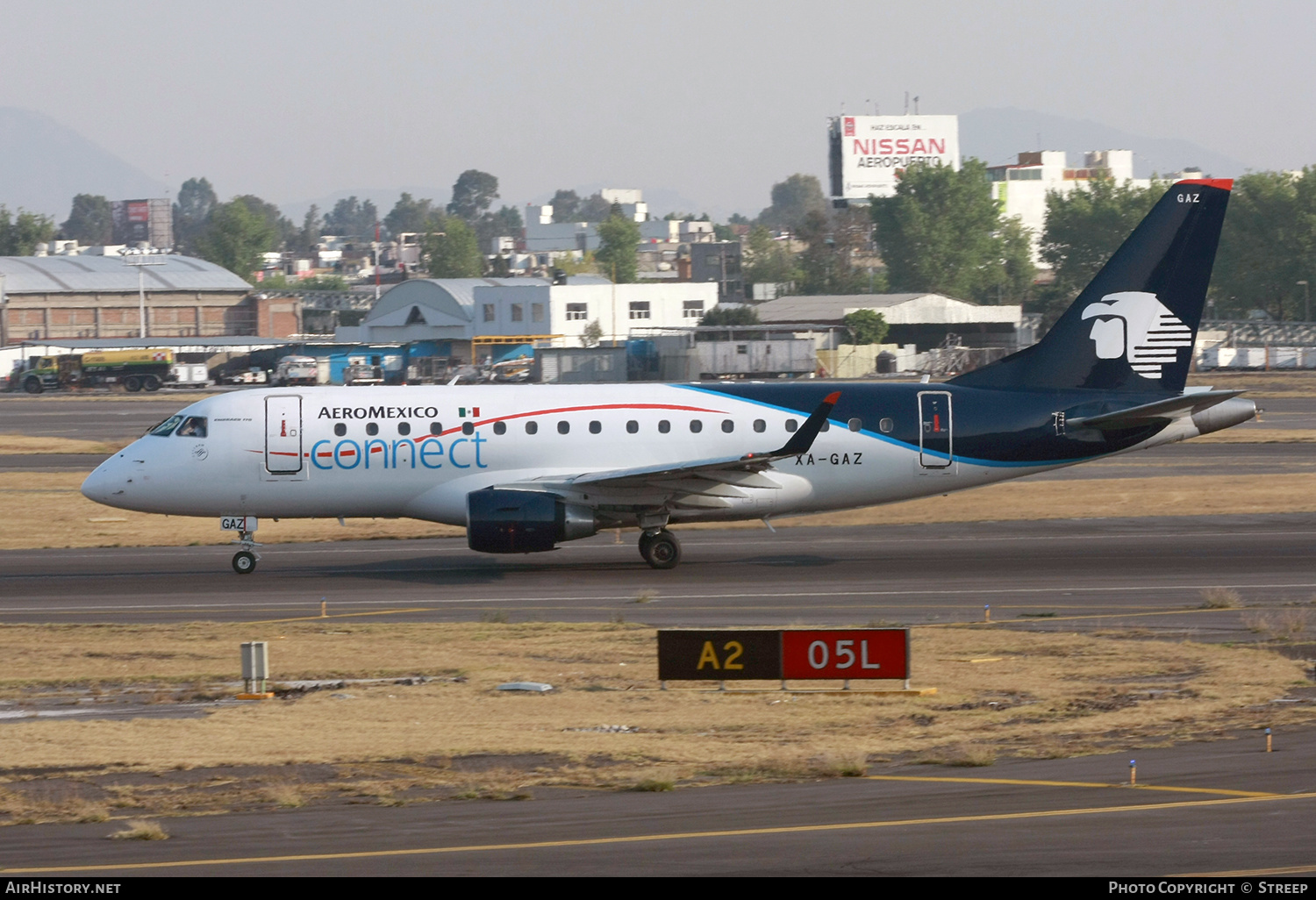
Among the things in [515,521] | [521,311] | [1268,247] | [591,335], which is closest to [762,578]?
[515,521]

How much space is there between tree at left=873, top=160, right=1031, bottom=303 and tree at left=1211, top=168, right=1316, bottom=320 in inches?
1260

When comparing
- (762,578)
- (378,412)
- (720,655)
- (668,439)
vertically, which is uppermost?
(378,412)

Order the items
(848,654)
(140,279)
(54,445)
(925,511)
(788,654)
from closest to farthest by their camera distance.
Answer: (848,654)
(788,654)
(925,511)
(54,445)
(140,279)

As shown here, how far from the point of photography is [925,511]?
1735 inches

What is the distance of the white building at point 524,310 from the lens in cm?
13425

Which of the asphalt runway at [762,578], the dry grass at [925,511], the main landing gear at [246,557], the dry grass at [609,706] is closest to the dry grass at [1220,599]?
the asphalt runway at [762,578]

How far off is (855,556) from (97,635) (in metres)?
17.5

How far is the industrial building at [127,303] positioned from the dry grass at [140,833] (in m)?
152

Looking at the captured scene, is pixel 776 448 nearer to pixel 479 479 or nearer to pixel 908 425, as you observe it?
pixel 908 425

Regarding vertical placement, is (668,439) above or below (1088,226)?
below

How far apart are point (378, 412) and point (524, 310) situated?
101 meters

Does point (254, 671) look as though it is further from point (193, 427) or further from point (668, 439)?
point (668, 439)

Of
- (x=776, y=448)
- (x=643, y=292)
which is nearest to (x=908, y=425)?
(x=776, y=448)

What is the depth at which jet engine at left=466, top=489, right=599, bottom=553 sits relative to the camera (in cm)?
3206
